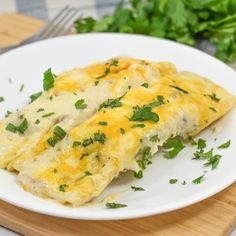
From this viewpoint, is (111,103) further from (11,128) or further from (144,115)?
(11,128)

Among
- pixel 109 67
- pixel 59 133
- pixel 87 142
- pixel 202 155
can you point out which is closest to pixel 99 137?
pixel 87 142

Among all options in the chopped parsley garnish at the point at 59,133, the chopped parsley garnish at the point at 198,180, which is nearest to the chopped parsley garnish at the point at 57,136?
the chopped parsley garnish at the point at 59,133

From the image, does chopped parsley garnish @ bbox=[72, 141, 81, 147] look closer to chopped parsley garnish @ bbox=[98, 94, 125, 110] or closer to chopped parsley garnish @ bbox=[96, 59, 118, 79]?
chopped parsley garnish @ bbox=[98, 94, 125, 110]

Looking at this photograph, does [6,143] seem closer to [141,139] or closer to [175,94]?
[141,139]

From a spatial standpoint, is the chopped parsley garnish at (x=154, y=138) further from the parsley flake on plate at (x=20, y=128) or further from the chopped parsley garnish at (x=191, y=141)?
the parsley flake on plate at (x=20, y=128)

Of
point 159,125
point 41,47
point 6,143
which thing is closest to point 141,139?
point 159,125
